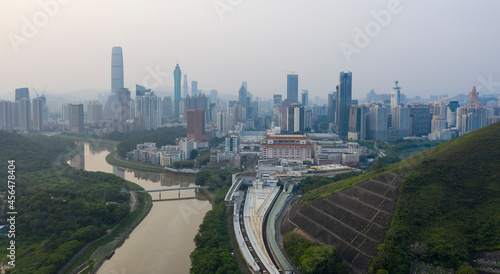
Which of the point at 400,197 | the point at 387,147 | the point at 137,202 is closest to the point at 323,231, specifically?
the point at 400,197

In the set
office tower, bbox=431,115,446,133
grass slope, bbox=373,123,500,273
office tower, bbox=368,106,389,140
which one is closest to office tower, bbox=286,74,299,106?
office tower, bbox=368,106,389,140

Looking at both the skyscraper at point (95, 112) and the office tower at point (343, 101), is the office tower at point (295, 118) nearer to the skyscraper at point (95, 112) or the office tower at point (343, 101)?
the office tower at point (343, 101)

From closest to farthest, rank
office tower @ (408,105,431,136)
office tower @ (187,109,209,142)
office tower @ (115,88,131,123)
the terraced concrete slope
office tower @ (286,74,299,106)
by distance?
the terraced concrete slope → office tower @ (187,109,209,142) → office tower @ (408,105,431,136) → office tower @ (115,88,131,123) → office tower @ (286,74,299,106)

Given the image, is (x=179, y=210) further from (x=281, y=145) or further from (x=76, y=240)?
(x=281, y=145)

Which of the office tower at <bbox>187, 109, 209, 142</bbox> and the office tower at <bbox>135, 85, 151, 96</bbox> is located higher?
the office tower at <bbox>135, 85, 151, 96</bbox>

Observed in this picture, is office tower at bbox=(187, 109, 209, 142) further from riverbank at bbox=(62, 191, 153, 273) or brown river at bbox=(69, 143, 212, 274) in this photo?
riverbank at bbox=(62, 191, 153, 273)

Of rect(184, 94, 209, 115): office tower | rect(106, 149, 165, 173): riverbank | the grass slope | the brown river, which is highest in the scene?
rect(184, 94, 209, 115): office tower
